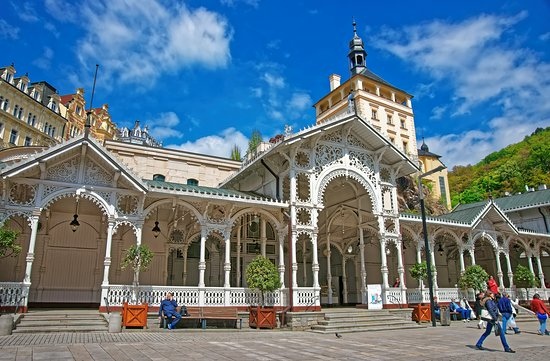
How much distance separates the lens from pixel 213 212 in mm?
18922

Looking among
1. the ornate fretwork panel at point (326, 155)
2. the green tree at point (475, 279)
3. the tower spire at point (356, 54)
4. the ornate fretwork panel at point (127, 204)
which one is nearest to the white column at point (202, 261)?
the ornate fretwork panel at point (127, 204)

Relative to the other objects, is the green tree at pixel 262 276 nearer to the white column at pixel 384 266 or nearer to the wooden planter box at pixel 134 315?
the wooden planter box at pixel 134 315

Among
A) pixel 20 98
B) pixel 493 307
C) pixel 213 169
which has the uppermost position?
pixel 20 98

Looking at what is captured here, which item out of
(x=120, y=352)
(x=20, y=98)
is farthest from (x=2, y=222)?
(x=20, y=98)

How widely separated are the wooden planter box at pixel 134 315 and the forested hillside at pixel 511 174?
52.6 metres

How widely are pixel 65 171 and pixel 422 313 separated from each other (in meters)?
17.0

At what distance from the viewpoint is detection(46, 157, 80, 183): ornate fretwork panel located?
587 inches

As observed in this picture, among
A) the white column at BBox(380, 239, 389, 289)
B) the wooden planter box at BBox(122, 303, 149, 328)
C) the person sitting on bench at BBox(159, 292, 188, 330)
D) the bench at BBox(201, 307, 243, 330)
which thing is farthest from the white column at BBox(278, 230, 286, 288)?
the wooden planter box at BBox(122, 303, 149, 328)

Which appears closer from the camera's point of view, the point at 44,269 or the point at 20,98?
the point at 44,269

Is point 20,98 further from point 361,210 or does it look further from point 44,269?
point 361,210

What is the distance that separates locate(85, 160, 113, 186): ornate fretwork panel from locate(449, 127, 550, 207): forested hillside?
5260 cm

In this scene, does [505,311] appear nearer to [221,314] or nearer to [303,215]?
[221,314]

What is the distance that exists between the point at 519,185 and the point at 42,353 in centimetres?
6333

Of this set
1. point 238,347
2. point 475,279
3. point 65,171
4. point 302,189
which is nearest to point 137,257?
point 65,171
